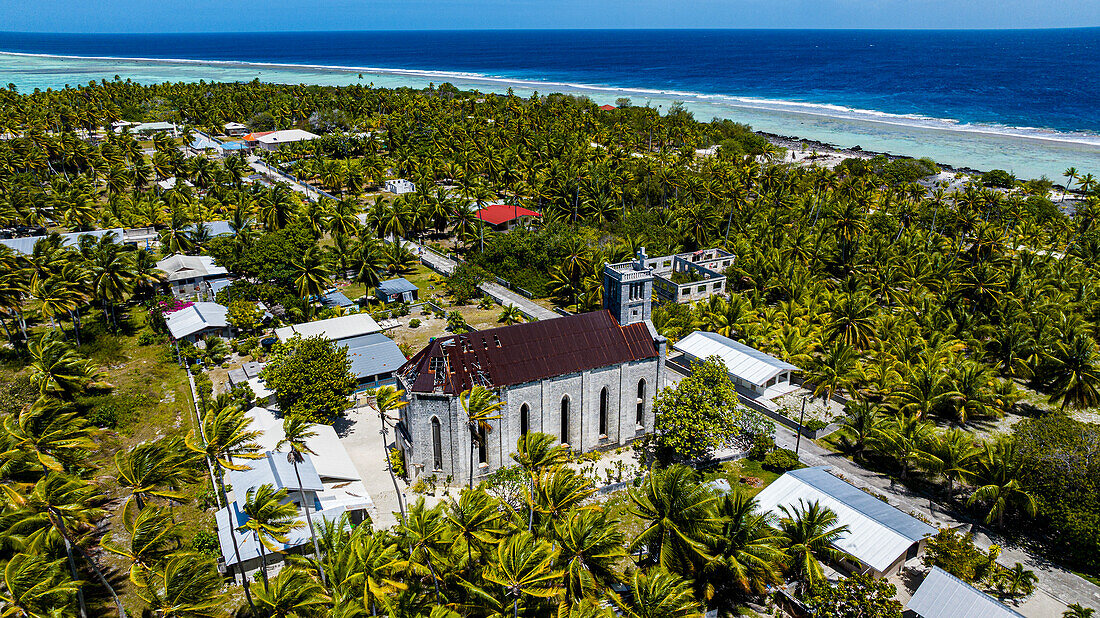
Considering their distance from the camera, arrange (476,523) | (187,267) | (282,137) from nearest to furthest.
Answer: (476,523), (187,267), (282,137)

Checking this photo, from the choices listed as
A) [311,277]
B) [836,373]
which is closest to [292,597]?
[836,373]

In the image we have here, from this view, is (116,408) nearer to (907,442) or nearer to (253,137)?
(907,442)

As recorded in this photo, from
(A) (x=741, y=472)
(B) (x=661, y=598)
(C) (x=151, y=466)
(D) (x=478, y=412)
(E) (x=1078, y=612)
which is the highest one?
(C) (x=151, y=466)

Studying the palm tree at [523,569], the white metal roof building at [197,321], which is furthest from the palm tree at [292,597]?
the white metal roof building at [197,321]

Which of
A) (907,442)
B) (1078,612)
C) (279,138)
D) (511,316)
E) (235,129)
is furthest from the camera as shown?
(235,129)

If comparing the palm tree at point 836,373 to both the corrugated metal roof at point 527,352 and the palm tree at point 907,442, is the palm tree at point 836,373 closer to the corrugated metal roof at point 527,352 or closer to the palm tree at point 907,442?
the palm tree at point 907,442

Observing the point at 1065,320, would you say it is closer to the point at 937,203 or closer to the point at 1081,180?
the point at 937,203

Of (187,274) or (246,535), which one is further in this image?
(187,274)

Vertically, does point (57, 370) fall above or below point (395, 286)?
above
